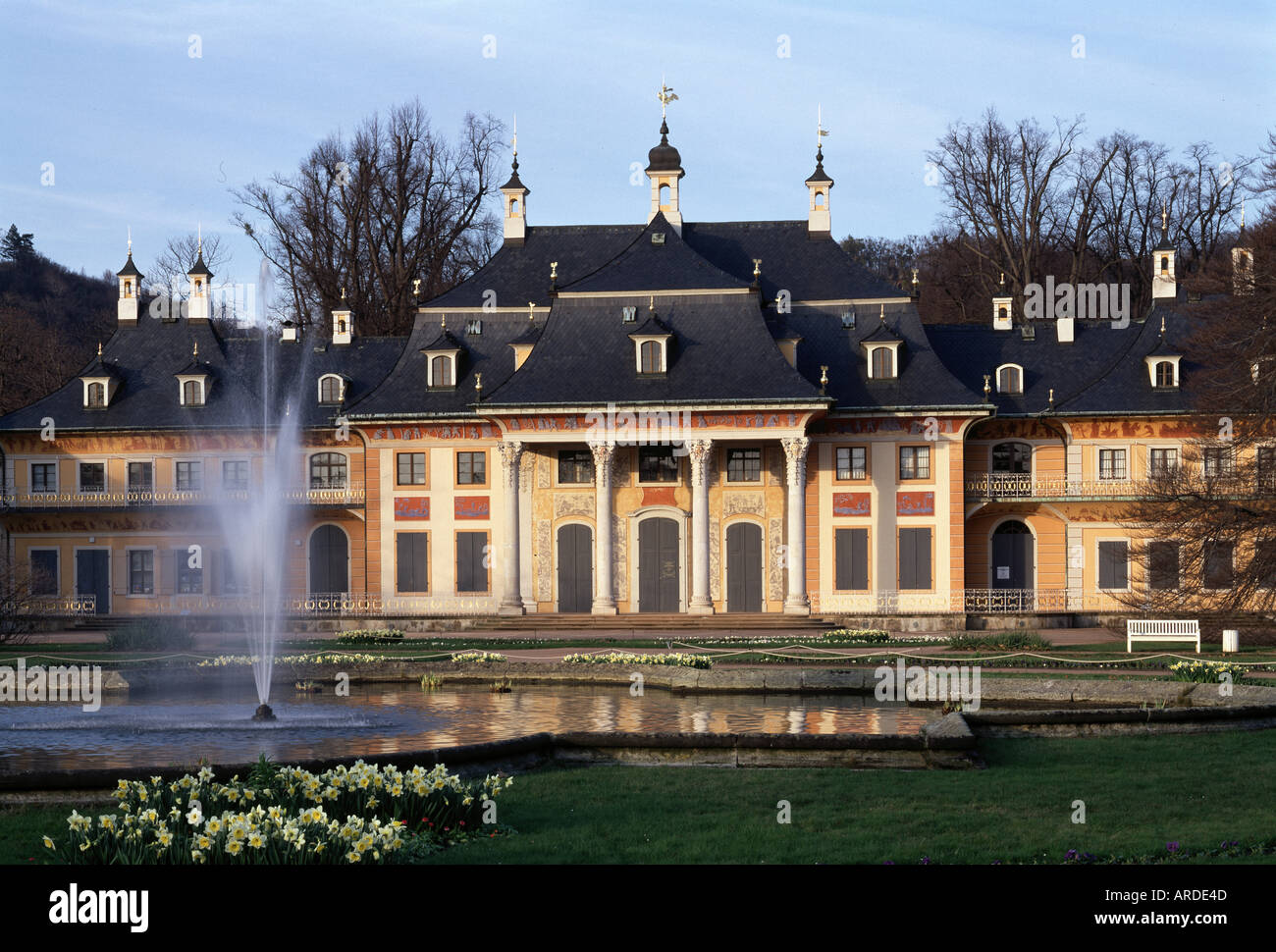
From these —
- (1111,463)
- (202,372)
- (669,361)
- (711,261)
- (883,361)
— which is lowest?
(1111,463)

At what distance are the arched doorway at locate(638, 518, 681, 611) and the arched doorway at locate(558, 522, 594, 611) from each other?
5.15ft

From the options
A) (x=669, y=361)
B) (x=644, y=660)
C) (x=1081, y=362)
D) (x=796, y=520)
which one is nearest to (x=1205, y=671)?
(x=644, y=660)

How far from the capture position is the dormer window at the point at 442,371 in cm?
4750

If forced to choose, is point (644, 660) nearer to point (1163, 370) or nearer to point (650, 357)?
point (650, 357)

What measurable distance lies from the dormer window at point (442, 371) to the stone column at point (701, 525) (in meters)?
8.30

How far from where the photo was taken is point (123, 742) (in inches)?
698

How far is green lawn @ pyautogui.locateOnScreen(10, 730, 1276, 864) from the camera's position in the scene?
11258 mm

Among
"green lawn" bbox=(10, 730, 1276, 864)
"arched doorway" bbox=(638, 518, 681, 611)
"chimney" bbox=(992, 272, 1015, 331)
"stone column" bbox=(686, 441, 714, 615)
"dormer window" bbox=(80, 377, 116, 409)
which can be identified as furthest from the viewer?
"chimney" bbox=(992, 272, 1015, 331)

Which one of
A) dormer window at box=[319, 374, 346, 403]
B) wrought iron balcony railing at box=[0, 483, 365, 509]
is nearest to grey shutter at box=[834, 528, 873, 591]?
wrought iron balcony railing at box=[0, 483, 365, 509]

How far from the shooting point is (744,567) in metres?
45.5

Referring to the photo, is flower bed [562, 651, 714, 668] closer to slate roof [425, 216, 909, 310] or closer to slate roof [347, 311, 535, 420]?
slate roof [347, 311, 535, 420]

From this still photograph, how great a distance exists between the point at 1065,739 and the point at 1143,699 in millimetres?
4486

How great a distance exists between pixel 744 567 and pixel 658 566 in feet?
8.46
